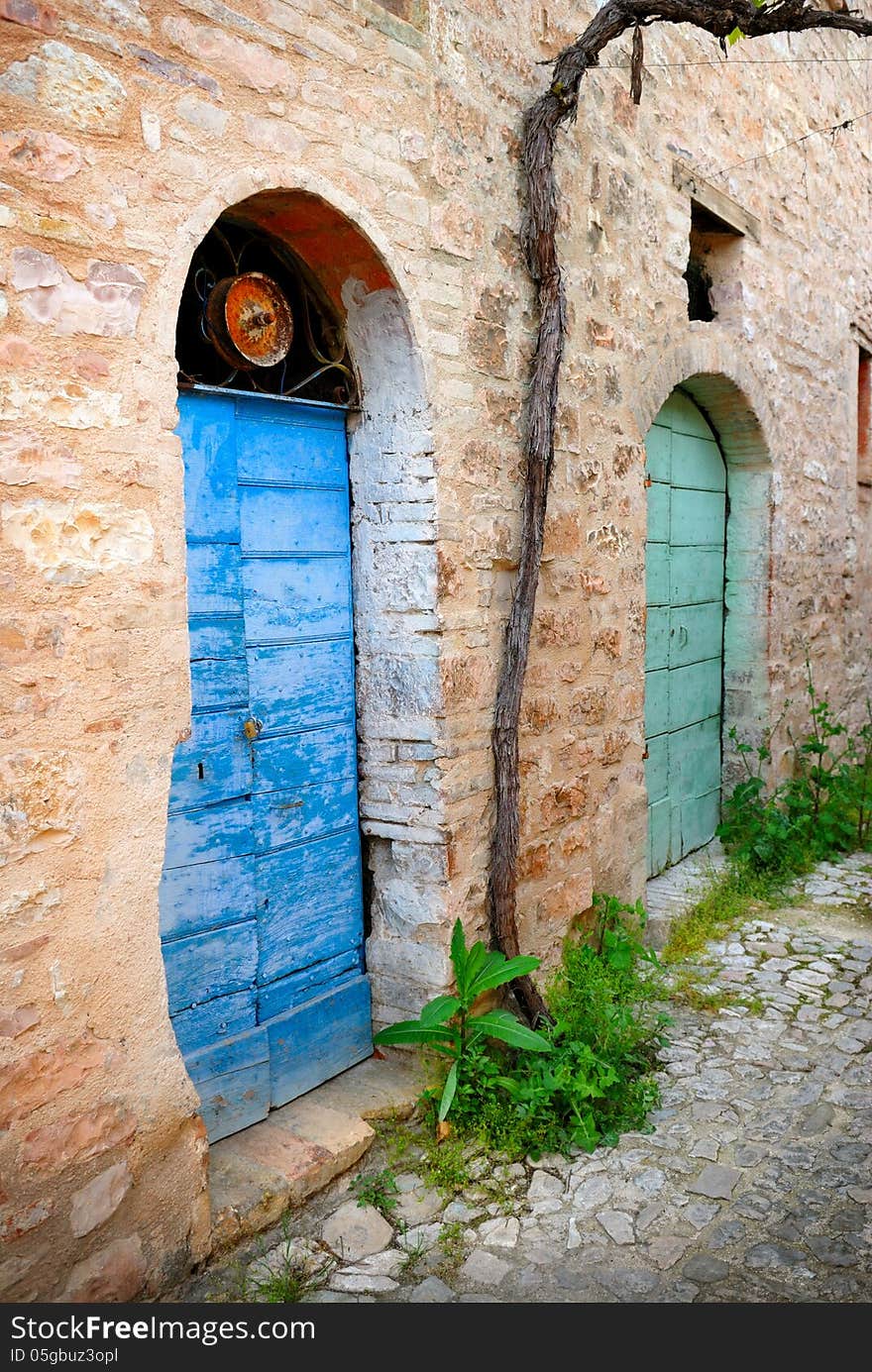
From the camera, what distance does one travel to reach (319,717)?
120 inches

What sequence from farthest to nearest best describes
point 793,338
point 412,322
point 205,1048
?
1. point 793,338
2. point 412,322
3. point 205,1048

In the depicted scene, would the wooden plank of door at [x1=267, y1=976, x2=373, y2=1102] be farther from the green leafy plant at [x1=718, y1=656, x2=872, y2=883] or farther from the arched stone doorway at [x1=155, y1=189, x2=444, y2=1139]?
the green leafy plant at [x1=718, y1=656, x2=872, y2=883]

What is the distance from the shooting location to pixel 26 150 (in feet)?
6.40

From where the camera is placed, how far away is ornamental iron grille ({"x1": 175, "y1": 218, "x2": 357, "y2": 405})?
2.65m

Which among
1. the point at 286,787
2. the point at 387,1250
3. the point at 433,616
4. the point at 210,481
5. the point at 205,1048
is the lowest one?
the point at 387,1250

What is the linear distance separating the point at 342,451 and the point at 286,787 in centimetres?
103

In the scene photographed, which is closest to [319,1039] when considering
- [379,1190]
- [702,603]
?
[379,1190]

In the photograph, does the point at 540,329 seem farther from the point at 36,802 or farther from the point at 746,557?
the point at 746,557

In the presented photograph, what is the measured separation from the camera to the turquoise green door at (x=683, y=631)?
4.84 m

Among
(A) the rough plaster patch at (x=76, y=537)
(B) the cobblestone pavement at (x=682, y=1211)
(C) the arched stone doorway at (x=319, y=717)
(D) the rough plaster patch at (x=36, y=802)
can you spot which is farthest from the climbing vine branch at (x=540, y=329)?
(D) the rough plaster patch at (x=36, y=802)

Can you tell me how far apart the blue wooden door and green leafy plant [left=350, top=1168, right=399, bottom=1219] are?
34cm

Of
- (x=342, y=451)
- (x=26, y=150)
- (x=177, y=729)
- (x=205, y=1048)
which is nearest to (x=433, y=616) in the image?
(x=342, y=451)

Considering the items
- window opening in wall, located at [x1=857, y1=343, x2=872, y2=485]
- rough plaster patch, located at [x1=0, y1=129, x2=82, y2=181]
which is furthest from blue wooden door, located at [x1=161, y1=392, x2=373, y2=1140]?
window opening in wall, located at [x1=857, y1=343, x2=872, y2=485]
